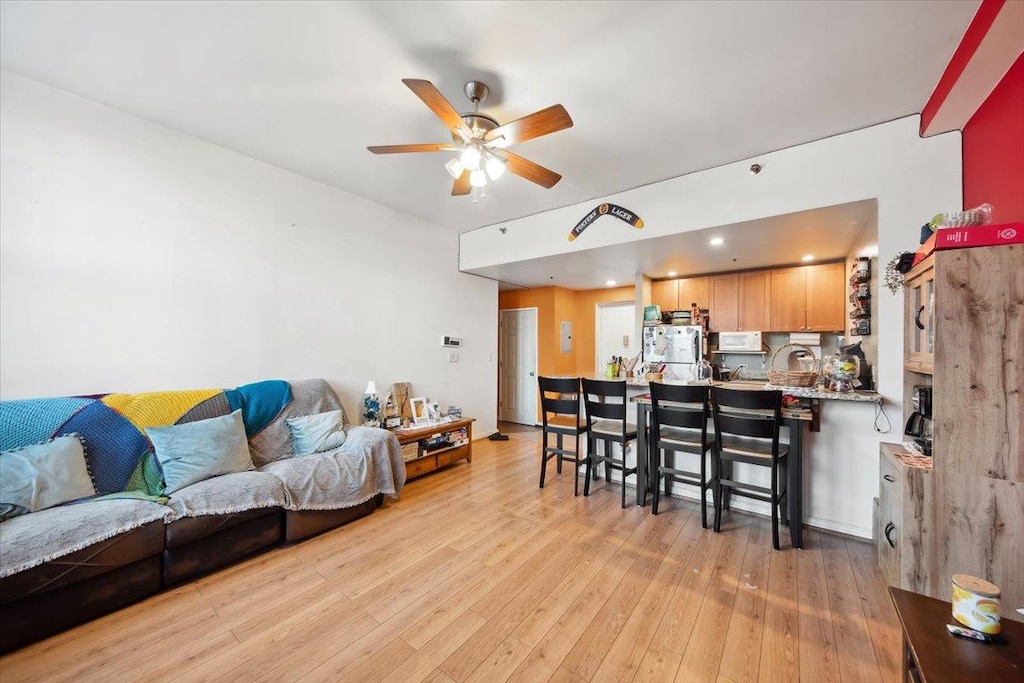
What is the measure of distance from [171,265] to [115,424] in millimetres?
1161

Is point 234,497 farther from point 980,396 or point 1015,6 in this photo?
point 1015,6

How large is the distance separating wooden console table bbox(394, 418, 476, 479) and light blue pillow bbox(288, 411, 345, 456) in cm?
59

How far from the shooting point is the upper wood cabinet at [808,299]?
4.27m

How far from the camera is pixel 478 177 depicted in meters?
2.47

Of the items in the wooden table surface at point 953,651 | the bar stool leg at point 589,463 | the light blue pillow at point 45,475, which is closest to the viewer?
the wooden table surface at point 953,651

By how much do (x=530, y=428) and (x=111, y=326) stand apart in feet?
16.5

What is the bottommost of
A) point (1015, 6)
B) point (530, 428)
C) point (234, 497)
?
point (530, 428)

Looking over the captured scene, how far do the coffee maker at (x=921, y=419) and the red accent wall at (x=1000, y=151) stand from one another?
893 mm

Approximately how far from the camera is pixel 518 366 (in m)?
6.64

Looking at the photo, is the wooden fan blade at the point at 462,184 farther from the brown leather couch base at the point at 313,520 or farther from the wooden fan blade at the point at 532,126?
the brown leather couch base at the point at 313,520

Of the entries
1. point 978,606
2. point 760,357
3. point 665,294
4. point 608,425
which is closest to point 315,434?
point 608,425

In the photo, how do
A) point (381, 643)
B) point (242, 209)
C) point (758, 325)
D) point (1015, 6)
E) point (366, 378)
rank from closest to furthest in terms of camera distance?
point (1015, 6), point (381, 643), point (242, 209), point (366, 378), point (758, 325)

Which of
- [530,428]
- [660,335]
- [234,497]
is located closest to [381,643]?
[234,497]

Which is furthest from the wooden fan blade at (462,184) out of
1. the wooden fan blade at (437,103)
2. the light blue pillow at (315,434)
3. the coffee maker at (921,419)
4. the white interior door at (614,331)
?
the white interior door at (614,331)
